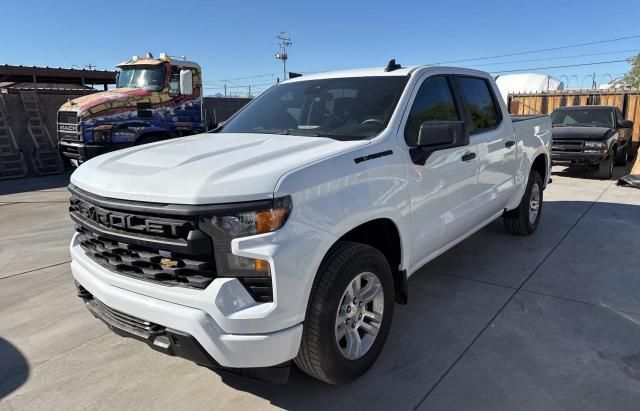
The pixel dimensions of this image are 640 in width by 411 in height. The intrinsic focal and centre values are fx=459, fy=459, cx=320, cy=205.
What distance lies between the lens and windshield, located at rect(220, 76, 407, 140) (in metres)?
3.23

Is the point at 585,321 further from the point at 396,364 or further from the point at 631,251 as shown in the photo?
the point at 631,251

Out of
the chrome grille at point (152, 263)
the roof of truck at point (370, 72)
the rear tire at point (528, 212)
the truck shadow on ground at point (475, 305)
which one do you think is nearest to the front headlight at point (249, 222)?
the chrome grille at point (152, 263)

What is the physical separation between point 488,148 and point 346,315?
239cm

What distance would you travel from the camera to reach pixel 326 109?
3605 mm

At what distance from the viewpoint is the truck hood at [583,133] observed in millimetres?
10289

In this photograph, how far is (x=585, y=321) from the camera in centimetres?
356

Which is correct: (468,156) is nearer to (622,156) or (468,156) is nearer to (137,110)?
(137,110)

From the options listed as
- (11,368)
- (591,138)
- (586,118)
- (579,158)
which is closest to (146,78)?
(11,368)

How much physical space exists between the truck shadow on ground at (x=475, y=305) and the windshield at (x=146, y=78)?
321 inches

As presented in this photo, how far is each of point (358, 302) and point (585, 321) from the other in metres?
2.02

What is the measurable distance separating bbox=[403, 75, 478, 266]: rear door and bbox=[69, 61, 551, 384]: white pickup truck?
17 millimetres

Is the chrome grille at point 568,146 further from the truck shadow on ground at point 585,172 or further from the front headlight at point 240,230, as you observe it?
the front headlight at point 240,230

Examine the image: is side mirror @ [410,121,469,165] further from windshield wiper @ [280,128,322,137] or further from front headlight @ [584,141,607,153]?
front headlight @ [584,141,607,153]

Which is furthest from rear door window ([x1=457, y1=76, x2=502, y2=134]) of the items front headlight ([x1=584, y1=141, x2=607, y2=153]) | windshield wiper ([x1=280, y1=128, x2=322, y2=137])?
front headlight ([x1=584, y1=141, x2=607, y2=153])
